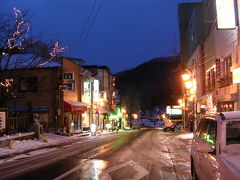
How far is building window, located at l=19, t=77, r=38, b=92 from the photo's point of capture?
1432 inches

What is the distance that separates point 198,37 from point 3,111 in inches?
981

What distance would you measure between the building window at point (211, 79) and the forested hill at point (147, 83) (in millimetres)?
79064

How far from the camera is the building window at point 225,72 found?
23820 millimetres

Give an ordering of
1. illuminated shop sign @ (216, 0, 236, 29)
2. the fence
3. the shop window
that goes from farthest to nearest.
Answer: the fence, the shop window, illuminated shop sign @ (216, 0, 236, 29)

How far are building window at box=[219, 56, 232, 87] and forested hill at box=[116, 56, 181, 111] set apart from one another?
87304 millimetres

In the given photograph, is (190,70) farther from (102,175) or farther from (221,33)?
(102,175)

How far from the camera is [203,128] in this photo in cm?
A: 789

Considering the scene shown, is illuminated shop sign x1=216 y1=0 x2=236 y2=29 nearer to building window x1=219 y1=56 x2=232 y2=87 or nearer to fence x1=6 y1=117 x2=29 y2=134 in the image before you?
building window x1=219 y1=56 x2=232 y2=87

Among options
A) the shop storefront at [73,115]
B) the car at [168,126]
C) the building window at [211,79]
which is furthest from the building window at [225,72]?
the car at [168,126]

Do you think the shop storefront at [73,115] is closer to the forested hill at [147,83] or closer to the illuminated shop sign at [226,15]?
the illuminated shop sign at [226,15]

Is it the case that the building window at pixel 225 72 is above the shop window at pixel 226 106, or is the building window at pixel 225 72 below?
above

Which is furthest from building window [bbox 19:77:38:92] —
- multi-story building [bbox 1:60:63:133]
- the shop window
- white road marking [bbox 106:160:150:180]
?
white road marking [bbox 106:160:150:180]

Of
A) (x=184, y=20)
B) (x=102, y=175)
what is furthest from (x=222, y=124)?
(x=184, y=20)

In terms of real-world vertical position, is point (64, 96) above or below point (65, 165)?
above
